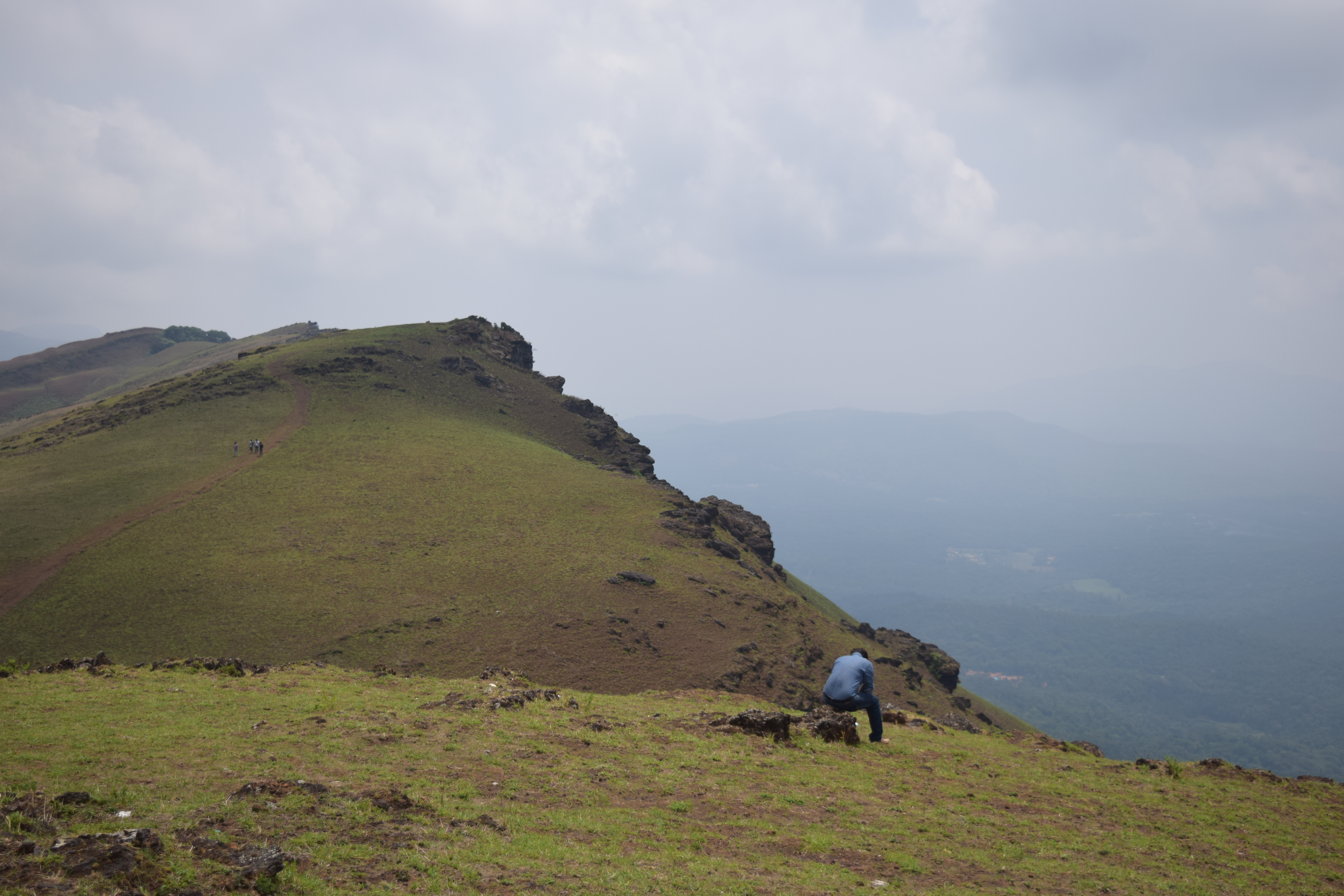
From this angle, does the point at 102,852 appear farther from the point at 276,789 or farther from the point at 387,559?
the point at 387,559

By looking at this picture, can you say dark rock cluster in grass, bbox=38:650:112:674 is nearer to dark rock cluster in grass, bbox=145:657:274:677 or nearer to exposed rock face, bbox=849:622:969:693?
dark rock cluster in grass, bbox=145:657:274:677

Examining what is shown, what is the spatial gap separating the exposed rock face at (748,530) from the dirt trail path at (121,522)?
39.6 metres

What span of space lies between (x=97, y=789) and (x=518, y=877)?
7.91m

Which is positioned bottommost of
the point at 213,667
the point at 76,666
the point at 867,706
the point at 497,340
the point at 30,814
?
the point at 76,666

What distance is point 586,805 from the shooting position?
14086mm

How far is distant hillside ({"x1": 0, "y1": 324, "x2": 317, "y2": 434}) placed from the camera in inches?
5458

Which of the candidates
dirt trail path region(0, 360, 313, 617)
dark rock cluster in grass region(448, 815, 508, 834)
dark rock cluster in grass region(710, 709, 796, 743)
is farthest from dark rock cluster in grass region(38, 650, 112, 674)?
dark rock cluster in grass region(710, 709, 796, 743)

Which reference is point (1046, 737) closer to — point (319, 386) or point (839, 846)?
point (839, 846)

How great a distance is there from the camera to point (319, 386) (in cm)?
7788

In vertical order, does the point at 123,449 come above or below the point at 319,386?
below

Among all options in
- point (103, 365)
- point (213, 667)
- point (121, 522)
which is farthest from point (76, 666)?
point (103, 365)

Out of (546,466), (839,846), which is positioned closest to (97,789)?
(839,846)

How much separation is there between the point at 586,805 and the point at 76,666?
860 inches

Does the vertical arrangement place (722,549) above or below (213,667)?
above
